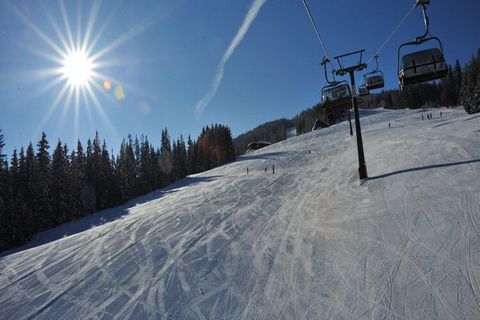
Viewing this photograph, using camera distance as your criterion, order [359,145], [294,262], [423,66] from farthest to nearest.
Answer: [359,145] → [423,66] → [294,262]

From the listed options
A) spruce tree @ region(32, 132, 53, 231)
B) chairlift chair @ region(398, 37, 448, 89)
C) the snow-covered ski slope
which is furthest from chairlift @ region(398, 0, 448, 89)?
spruce tree @ region(32, 132, 53, 231)

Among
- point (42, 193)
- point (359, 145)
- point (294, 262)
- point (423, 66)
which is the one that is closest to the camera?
point (294, 262)

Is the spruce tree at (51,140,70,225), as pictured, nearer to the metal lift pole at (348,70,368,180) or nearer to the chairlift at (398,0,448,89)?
the metal lift pole at (348,70,368,180)

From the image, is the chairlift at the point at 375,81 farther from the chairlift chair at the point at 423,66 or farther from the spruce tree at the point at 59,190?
the spruce tree at the point at 59,190

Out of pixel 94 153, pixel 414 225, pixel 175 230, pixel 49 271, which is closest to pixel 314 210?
pixel 414 225

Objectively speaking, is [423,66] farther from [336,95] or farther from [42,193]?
[42,193]

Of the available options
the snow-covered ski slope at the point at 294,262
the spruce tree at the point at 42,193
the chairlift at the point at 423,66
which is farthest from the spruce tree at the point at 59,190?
the chairlift at the point at 423,66

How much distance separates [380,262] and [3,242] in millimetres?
40276

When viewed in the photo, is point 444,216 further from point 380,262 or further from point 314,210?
point 314,210

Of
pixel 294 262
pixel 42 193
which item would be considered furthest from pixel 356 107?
pixel 42 193

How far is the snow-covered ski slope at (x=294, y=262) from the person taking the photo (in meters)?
5.88

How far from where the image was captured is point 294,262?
311 inches

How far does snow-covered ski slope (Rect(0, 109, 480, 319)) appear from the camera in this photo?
588 centimetres

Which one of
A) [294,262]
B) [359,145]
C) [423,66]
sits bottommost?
[294,262]
